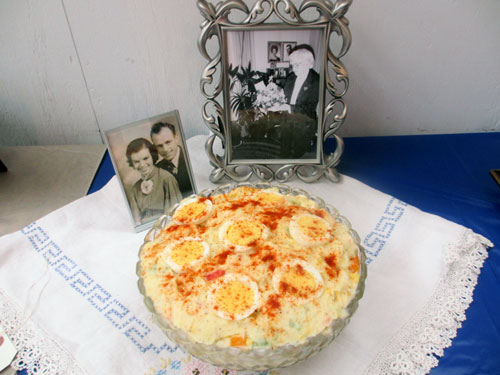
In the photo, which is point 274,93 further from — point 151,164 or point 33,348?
point 33,348

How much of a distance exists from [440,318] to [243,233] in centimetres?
65

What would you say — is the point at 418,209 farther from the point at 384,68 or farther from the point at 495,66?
the point at 495,66

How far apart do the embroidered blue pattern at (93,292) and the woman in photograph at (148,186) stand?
286mm

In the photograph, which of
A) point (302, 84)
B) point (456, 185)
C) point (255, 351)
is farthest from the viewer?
point (456, 185)

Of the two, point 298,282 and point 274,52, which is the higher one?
point 274,52

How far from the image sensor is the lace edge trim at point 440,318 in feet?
3.27

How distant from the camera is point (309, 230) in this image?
1.13 m

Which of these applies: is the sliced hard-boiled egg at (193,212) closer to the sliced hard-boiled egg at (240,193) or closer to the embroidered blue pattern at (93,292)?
the sliced hard-boiled egg at (240,193)

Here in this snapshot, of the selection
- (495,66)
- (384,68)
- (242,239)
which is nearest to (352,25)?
(384,68)

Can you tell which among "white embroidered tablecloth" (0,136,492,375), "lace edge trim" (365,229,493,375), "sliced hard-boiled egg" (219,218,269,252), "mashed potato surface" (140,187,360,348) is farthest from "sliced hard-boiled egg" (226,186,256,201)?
"lace edge trim" (365,229,493,375)

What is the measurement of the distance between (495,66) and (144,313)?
186cm

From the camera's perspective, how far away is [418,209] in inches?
57.6

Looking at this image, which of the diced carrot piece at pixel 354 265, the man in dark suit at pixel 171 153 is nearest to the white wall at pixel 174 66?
the man in dark suit at pixel 171 153

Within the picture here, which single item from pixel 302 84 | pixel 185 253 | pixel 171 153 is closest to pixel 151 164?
pixel 171 153
